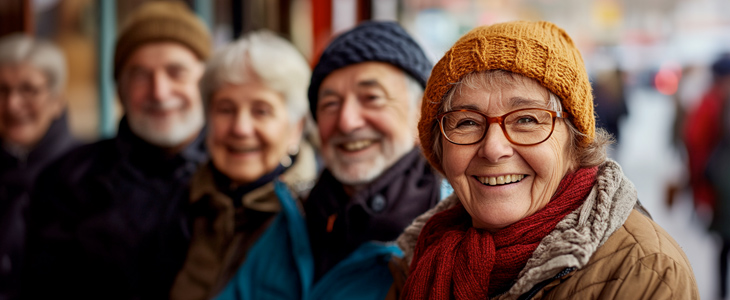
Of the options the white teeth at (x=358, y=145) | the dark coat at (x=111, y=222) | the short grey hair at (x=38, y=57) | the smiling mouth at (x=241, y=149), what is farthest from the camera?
the short grey hair at (x=38, y=57)

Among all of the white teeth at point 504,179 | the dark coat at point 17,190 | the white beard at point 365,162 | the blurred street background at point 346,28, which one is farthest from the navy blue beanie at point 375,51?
the dark coat at point 17,190

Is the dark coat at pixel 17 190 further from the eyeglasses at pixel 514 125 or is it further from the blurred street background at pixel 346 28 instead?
the eyeglasses at pixel 514 125

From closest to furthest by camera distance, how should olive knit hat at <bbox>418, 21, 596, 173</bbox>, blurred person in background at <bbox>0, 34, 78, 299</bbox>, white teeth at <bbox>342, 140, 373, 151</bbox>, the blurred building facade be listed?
olive knit hat at <bbox>418, 21, 596, 173</bbox>, white teeth at <bbox>342, 140, 373, 151</bbox>, blurred person in background at <bbox>0, 34, 78, 299</bbox>, the blurred building facade

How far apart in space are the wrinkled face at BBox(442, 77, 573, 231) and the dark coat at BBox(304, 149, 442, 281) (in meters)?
0.60

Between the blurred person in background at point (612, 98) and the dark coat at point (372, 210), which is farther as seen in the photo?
the blurred person in background at point (612, 98)

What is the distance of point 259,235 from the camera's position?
2.40 m

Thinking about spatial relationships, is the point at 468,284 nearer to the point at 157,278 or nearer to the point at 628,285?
the point at 628,285

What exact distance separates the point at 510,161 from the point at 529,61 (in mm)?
233

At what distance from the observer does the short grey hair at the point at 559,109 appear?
137cm

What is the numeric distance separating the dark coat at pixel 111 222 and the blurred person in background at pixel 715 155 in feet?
13.3

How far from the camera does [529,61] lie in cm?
134

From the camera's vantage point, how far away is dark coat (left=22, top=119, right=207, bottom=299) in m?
2.77

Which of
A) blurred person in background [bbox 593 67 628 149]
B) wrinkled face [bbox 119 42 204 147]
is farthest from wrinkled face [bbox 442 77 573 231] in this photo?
blurred person in background [bbox 593 67 628 149]

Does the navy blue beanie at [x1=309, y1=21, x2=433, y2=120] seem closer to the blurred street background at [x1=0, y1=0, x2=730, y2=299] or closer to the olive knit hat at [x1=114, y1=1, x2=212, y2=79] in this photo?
the blurred street background at [x1=0, y1=0, x2=730, y2=299]
